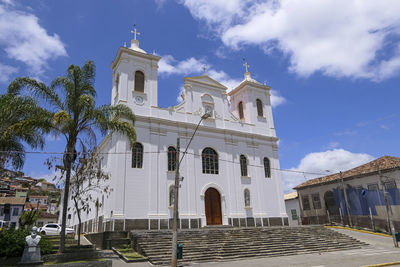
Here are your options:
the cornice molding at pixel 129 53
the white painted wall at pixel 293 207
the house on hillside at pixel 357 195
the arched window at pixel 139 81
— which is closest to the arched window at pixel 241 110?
the cornice molding at pixel 129 53

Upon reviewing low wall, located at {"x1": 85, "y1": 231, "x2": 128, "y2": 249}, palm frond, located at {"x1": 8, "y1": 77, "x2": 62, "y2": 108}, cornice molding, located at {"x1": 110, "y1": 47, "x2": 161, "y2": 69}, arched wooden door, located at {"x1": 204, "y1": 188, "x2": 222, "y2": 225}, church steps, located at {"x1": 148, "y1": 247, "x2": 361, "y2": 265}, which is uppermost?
cornice molding, located at {"x1": 110, "y1": 47, "x2": 161, "y2": 69}

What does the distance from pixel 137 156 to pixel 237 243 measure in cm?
879

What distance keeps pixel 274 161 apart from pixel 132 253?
51.3 ft

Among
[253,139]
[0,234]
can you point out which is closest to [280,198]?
[253,139]

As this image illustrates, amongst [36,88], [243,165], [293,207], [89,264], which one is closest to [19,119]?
[36,88]

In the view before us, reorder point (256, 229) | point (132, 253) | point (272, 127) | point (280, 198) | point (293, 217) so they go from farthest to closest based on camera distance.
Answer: point (293, 217), point (272, 127), point (280, 198), point (256, 229), point (132, 253)

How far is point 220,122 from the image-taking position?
25.0 metres

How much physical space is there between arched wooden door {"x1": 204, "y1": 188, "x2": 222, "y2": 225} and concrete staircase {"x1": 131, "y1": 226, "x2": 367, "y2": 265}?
3579mm

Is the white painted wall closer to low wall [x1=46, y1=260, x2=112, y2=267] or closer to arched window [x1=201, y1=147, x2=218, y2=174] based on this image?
arched window [x1=201, y1=147, x2=218, y2=174]

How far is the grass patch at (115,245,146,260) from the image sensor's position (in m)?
13.9

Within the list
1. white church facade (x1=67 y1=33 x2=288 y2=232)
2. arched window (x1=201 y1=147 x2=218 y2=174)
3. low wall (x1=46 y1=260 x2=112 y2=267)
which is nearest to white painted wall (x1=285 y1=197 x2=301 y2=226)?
white church facade (x1=67 y1=33 x2=288 y2=232)

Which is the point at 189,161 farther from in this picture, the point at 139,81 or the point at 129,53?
the point at 129,53

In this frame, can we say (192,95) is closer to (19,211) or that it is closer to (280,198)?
(280,198)

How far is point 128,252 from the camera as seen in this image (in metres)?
15.2
